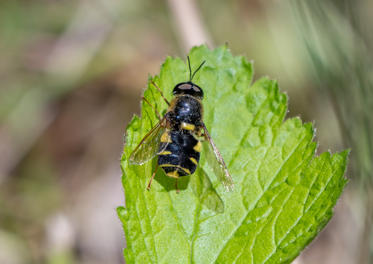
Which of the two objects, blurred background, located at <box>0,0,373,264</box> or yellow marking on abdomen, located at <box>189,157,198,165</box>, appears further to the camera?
blurred background, located at <box>0,0,373,264</box>

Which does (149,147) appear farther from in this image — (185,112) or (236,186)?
(236,186)

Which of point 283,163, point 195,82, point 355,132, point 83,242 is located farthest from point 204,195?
point 83,242

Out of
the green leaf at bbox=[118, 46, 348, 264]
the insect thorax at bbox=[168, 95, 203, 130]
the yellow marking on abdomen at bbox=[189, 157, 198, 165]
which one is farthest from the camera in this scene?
the insect thorax at bbox=[168, 95, 203, 130]

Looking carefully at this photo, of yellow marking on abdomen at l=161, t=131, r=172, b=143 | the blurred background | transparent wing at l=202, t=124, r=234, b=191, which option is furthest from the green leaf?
the blurred background

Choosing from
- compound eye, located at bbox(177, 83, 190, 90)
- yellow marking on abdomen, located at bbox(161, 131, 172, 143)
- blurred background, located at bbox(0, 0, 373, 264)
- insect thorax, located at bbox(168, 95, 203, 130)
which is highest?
blurred background, located at bbox(0, 0, 373, 264)

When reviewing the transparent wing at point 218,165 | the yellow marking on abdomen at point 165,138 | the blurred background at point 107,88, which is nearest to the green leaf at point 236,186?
the transparent wing at point 218,165

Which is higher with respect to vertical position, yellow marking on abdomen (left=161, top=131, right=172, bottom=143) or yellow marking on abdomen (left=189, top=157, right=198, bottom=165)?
yellow marking on abdomen (left=161, top=131, right=172, bottom=143)

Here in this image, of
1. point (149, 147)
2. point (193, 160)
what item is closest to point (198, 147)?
point (193, 160)

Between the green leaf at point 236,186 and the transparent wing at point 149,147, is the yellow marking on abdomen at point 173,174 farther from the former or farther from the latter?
the transparent wing at point 149,147

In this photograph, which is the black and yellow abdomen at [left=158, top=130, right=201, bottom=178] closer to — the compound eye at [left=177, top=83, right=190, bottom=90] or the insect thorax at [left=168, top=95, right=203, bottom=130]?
the insect thorax at [left=168, top=95, right=203, bottom=130]
